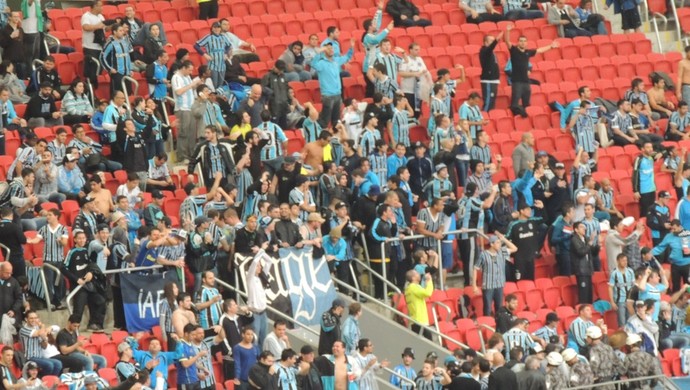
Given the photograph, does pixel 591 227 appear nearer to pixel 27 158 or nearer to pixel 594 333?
pixel 594 333

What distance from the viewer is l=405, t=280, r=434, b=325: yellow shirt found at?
23.0m

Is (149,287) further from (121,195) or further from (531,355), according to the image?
(531,355)

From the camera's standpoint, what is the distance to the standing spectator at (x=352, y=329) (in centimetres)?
2162

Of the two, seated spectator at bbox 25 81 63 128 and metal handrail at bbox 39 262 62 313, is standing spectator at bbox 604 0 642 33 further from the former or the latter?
metal handrail at bbox 39 262 62 313

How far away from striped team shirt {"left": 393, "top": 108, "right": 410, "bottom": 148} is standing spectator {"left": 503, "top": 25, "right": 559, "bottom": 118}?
236cm

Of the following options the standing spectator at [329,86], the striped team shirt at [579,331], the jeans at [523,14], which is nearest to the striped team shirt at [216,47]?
the standing spectator at [329,86]

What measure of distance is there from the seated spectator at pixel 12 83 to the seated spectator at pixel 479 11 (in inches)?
296

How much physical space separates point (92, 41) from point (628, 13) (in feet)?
28.6

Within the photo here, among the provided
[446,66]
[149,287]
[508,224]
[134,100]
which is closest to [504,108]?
[446,66]

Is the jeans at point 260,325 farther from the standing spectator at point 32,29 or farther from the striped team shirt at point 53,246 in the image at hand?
the standing spectator at point 32,29

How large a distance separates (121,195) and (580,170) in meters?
6.47

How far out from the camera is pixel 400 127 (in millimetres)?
25953

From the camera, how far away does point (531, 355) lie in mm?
21797

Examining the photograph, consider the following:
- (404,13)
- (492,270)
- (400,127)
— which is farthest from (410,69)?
(492,270)
